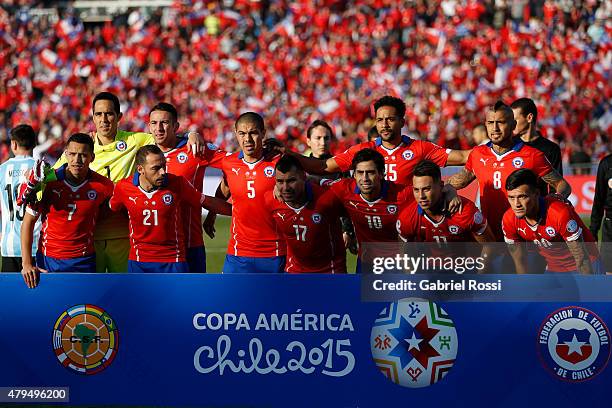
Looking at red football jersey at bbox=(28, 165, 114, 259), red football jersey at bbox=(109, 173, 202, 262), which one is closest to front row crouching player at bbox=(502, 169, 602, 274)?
red football jersey at bbox=(109, 173, 202, 262)

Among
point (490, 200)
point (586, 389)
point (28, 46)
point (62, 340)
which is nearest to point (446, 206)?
point (490, 200)

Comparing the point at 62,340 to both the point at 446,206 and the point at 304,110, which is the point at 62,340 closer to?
the point at 446,206

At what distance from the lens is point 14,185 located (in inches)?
324

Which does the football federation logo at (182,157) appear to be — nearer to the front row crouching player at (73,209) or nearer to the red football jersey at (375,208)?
the front row crouching player at (73,209)

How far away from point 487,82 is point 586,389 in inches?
679

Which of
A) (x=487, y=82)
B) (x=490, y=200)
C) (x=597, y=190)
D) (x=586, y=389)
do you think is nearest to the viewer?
(x=586, y=389)

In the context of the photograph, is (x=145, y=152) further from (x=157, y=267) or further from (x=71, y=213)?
(x=157, y=267)

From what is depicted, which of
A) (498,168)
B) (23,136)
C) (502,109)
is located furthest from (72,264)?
(502,109)

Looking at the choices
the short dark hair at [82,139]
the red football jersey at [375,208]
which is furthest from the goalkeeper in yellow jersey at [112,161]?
the red football jersey at [375,208]

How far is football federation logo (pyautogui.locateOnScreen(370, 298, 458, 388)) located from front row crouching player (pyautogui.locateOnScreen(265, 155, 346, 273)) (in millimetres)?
1301

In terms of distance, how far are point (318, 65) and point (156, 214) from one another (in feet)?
57.2

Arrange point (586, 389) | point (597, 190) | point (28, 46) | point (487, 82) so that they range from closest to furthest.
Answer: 1. point (586, 389)
2. point (597, 190)
3. point (487, 82)
4. point (28, 46)

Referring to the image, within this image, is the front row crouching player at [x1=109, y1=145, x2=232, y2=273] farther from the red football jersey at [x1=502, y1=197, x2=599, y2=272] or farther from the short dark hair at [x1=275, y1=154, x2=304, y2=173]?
the red football jersey at [x1=502, y1=197, x2=599, y2=272]

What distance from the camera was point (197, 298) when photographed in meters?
6.11
